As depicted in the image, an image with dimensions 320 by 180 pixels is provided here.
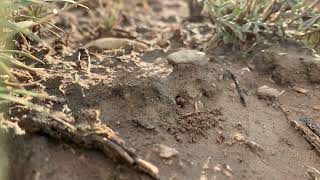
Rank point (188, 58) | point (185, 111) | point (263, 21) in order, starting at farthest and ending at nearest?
point (263, 21)
point (188, 58)
point (185, 111)

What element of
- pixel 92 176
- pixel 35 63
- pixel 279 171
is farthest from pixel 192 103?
pixel 35 63

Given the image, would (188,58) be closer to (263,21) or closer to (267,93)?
(267,93)

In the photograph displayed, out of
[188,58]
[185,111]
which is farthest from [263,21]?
[185,111]

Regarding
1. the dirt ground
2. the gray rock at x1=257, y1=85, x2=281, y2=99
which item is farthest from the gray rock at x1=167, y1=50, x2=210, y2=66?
the gray rock at x1=257, y1=85, x2=281, y2=99

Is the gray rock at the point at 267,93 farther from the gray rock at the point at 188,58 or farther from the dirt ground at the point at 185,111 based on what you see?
the gray rock at the point at 188,58

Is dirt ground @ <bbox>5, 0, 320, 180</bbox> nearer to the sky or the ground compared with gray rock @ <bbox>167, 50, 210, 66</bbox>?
nearer to the ground

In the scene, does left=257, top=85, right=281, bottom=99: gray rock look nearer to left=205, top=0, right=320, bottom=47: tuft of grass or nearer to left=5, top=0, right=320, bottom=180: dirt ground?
left=5, top=0, right=320, bottom=180: dirt ground

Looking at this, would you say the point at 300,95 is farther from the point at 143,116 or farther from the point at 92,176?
the point at 92,176
